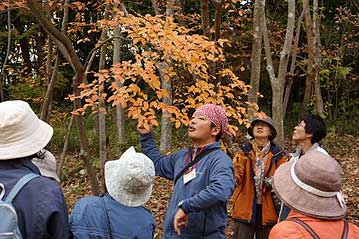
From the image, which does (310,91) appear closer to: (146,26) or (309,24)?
(309,24)

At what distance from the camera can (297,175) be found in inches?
77.9

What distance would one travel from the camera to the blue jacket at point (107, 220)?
225 centimetres

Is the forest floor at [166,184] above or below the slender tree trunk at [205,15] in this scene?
below

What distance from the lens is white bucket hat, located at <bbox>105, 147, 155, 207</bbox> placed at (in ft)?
7.52

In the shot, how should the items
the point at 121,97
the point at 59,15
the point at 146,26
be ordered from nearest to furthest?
the point at 121,97, the point at 146,26, the point at 59,15

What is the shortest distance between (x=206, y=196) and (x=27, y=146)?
1.19 metres

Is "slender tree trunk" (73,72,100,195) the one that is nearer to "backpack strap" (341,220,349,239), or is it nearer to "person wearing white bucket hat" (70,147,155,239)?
"person wearing white bucket hat" (70,147,155,239)

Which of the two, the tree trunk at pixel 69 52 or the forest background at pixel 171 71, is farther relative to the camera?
the forest background at pixel 171 71

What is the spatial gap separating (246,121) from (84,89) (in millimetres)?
1477

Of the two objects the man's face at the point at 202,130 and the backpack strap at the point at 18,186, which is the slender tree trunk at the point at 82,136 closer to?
the man's face at the point at 202,130

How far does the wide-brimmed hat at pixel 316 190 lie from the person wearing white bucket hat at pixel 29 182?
973mm

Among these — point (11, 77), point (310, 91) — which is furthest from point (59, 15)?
point (310, 91)

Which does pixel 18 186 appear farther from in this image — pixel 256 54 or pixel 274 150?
pixel 256 54

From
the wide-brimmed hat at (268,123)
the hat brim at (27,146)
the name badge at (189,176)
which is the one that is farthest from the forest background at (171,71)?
the hat brim at (27,146)
